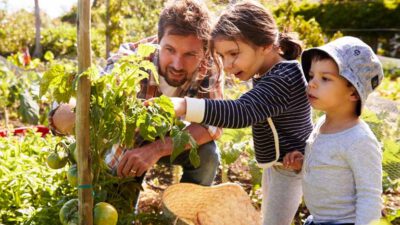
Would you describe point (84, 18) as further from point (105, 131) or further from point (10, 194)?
point (10, 194)

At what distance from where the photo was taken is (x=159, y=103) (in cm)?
117

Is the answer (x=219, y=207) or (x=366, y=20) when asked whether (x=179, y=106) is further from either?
(x=366, y=20)

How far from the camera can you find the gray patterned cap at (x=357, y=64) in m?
1.42

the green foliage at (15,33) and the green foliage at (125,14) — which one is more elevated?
the green foliage at (125,14)

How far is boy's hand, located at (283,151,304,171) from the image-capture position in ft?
5.57

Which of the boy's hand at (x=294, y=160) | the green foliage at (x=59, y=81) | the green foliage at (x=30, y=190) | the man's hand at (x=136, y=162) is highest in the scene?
the green foliage at (x=59, y=81)

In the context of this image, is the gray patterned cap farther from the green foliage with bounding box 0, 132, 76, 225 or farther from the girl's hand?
the green foliage with bounding box 0, 132, 76, 225

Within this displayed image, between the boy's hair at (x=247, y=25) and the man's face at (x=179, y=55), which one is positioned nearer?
the boy's hair at (x=247, y=25)

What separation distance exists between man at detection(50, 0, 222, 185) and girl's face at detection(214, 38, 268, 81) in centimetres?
23

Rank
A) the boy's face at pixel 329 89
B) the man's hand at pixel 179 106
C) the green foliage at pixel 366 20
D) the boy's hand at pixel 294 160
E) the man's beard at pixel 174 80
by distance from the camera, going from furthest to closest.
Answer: the green foliage at pixel 366 20
the man's beard at pixel 174 80
the boy's hand at pixel 294 160
the boy's face at pixel 329 89
the man's hand at pixel 179 106

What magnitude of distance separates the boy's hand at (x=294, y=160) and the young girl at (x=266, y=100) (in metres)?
0.05

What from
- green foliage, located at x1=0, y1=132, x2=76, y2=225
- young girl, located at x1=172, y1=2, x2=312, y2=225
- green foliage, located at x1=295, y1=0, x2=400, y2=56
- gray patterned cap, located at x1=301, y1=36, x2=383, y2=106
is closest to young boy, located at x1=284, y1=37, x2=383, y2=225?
gray patterned cap, located at x1=301, y1=36, x2=383, y2=106

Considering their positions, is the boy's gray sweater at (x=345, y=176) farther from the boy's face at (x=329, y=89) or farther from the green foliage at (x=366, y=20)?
the green foliage at (x=366, y=20)

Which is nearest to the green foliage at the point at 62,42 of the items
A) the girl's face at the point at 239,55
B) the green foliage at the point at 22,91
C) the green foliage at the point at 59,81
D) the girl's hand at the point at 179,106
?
the green foliage at the point at 22,91
